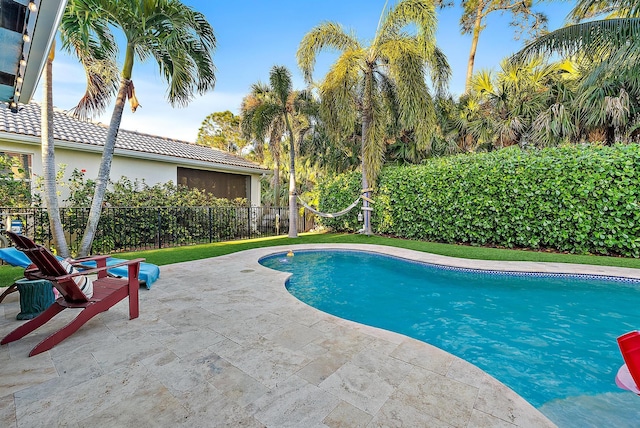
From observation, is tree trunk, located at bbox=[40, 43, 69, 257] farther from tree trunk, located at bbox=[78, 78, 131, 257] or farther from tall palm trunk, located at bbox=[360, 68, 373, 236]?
tall palm trunk, located at bbox=[360, 68, 373, 236]

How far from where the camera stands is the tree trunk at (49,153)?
19.6 ft

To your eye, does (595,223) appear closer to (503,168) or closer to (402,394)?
(503,168)

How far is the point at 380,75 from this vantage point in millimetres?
12023

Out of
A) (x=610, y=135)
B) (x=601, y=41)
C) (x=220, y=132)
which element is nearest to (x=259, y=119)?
(x=601, y=41)

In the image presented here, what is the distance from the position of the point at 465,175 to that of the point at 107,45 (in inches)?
436

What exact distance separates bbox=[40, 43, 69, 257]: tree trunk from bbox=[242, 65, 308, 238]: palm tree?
6460 mm

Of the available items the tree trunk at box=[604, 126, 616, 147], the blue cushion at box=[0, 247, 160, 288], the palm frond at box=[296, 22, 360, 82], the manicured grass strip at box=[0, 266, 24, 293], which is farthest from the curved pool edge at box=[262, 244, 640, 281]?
the palm frond at box=[296, 22, 360, 82]

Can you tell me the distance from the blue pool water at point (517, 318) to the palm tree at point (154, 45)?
5.21 meters

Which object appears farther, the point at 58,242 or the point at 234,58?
the point at 234,58

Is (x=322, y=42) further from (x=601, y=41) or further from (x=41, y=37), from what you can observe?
(x=41, y=37)

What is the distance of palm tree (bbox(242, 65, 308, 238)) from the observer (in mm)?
11359

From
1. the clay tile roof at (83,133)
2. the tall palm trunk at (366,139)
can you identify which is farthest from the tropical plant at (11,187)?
the tall palm trunk at (366,139)

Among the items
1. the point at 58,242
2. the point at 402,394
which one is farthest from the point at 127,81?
the point at 402,394

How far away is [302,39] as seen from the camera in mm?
11641
